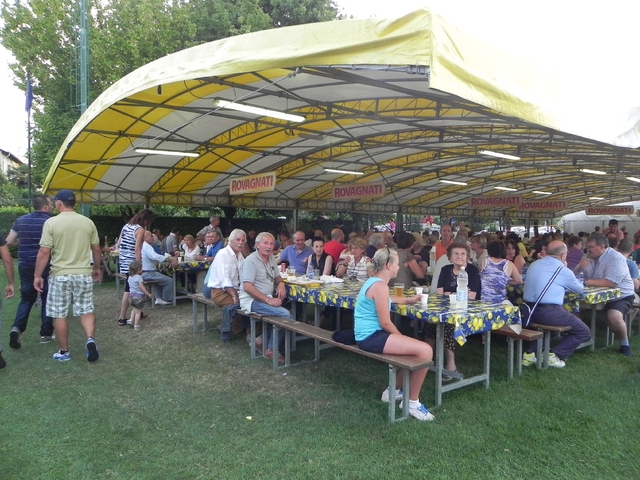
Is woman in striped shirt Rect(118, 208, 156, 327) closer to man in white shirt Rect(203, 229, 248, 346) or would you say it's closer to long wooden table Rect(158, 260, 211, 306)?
long wooden table Rect(158, 260, 211, 306)

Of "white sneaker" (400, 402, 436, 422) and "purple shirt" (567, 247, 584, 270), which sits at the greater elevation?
"purple shirt" (567, 247, 584, 270)

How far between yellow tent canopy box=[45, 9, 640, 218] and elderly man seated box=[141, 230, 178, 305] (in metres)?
2.22

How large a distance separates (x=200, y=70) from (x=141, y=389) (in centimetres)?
320

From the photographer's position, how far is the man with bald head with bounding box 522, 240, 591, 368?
14.9 feet

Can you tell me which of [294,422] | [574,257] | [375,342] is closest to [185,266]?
[294,422]

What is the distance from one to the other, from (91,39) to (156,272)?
1613cm

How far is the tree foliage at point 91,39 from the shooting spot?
739 inches

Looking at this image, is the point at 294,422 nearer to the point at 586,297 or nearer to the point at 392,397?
the point at 392,397

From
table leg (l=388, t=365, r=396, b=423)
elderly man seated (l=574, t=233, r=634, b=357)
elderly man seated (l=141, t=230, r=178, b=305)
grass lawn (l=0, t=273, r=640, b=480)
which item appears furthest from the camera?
elderly man seated (l=141, t=230, r=178, b=305)

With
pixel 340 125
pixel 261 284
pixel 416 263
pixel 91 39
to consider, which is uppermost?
pixel 91 39

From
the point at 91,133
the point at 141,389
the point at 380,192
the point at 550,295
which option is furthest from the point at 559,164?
the point at 141,389

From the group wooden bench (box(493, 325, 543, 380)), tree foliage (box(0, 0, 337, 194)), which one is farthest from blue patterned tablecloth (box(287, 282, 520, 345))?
tree foliage (box(0, 0, 337, 194))

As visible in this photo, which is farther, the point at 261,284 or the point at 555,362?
the point at 261,284

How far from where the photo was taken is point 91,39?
749 inches
